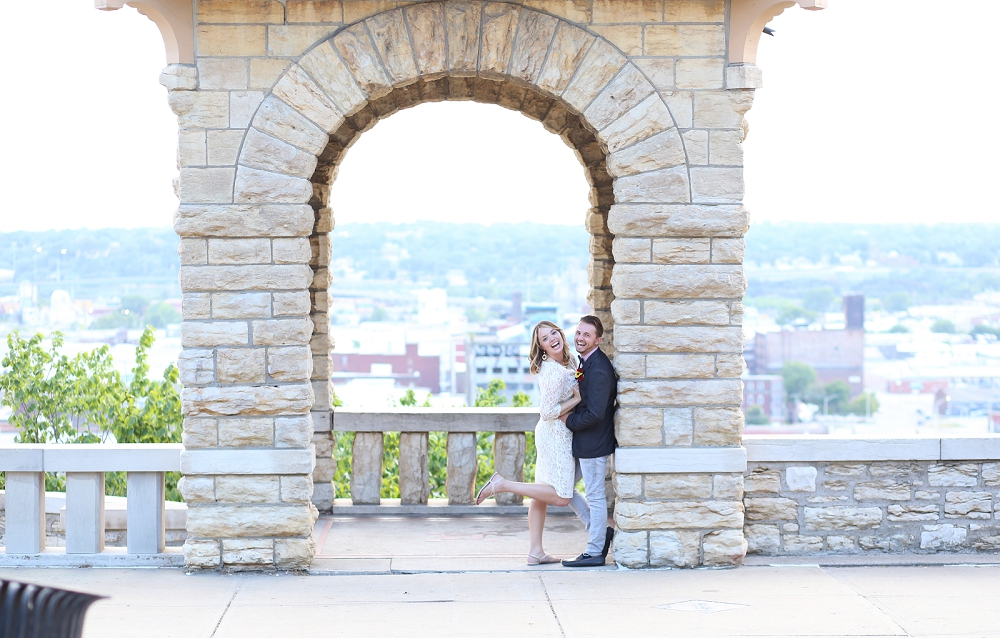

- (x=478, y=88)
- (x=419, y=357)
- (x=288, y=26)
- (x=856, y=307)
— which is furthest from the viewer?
(x=856, y=307)

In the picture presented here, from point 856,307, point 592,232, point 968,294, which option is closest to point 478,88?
point 592,232

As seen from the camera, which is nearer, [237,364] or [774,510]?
[237,364]

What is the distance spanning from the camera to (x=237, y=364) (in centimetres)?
644

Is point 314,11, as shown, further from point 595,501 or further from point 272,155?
point 595,501

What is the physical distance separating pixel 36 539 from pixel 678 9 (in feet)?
18.4

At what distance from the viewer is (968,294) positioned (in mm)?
42875

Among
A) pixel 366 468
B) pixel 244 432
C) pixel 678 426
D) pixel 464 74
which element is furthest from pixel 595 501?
pixel 464 74

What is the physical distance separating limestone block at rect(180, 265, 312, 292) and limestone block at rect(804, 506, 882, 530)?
12.9 feet

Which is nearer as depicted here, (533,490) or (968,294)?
(533,490)

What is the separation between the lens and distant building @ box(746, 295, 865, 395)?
41812mm

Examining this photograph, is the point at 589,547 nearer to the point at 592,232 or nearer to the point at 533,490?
the point at 533,490

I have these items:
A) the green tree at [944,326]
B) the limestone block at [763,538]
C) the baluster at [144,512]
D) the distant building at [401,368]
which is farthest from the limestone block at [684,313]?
the green tree at [944,326]

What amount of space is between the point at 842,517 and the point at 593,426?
1.89 meters

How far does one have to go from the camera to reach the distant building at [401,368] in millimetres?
34969
